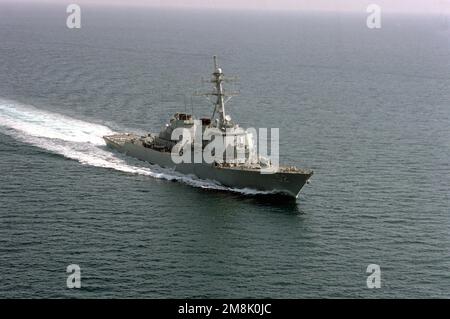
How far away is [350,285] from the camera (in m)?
52.9

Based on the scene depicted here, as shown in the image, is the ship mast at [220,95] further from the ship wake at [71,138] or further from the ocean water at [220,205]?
the ocean water at [220,205]

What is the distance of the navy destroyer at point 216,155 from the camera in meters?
75.0

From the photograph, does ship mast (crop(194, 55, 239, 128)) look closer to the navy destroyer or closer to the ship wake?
the navy destroyer

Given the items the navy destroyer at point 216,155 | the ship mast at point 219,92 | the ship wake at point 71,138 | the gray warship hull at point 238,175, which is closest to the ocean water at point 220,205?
the ship wake at point 71,138

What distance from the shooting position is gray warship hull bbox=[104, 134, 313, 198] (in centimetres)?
7394

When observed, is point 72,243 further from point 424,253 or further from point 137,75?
point 137,75

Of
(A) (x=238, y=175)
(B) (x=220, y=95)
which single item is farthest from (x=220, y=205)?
(B) (x=220, y=95)

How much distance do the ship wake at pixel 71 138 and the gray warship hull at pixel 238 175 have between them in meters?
0.82

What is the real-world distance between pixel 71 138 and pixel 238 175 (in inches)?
1183

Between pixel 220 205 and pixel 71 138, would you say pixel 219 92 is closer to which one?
pixel 220 205

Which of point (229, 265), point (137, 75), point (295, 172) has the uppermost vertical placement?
point (137, 75)

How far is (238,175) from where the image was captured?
251 feet

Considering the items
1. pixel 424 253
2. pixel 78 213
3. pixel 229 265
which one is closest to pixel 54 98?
pixel 78 213
